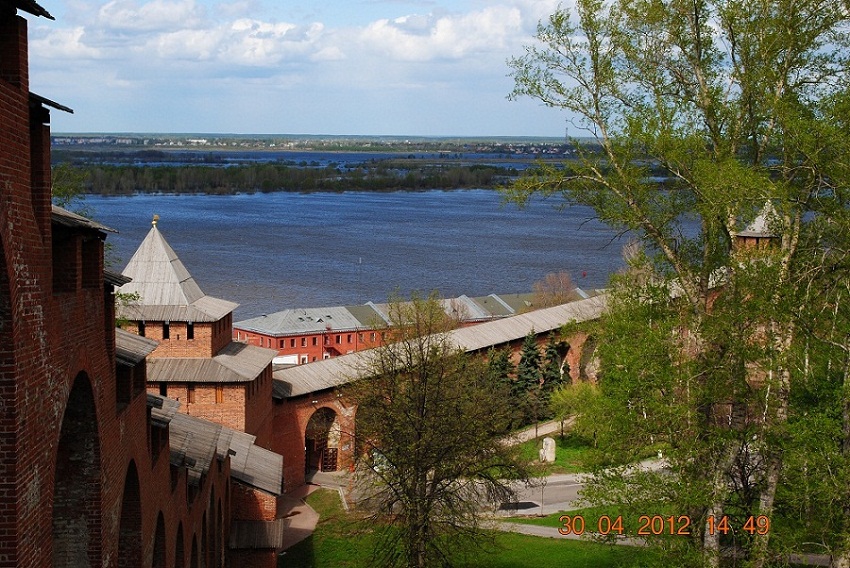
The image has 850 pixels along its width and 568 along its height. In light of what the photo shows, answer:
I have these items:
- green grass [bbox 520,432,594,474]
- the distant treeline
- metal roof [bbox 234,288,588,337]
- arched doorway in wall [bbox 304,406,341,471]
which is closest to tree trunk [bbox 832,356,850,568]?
green grass [bbox 520,432,594,474]

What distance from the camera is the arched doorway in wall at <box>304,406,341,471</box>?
23.8m

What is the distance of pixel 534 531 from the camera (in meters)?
19.4

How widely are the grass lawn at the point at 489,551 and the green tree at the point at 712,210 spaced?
716 cm

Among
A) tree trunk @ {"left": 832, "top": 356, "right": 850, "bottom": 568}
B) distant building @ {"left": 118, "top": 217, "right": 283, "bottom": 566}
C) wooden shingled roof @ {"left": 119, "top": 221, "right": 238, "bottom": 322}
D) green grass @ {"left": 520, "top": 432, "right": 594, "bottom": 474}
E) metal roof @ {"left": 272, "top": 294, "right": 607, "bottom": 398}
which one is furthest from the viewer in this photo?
green grass @ {"left": 520, "top": 432, "right": 594, "bottom": 474}

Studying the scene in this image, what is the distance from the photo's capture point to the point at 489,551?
17328mm

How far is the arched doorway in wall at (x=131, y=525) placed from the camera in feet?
26.9

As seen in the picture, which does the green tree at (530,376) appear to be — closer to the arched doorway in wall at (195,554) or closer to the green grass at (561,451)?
the green grass at (561,451)

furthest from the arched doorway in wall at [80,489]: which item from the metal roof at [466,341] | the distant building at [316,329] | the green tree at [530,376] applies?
the distant building at [316,329]

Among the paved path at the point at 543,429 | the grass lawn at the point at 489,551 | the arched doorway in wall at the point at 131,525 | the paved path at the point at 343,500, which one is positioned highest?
the arched doorway in wall at the point at 131,525

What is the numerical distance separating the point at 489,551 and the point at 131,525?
997 cm

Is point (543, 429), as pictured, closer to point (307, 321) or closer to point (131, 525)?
point (307, 321)

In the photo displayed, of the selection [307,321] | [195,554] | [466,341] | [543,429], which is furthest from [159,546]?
[307,321]

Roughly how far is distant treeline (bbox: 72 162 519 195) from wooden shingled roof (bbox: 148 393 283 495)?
9910cm

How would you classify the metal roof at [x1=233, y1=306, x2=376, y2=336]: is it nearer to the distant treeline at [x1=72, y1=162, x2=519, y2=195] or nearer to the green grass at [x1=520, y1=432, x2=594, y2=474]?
the green grass at [x1=520, y1=432, x2=594, y2=474]
